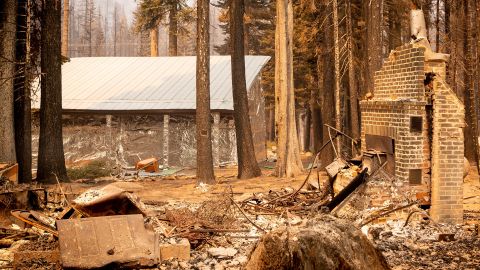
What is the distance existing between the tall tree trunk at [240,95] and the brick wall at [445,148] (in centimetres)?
863

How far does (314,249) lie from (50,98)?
12191 mm

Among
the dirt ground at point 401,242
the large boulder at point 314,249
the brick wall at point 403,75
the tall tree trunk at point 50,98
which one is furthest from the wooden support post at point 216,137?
the large boulder at point 314,249

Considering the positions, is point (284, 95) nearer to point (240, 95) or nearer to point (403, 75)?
point (240, 95)

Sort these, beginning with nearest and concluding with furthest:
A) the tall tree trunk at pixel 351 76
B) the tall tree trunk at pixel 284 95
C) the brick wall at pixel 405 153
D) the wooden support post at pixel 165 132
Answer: the brick wall at pixel 405 153 → the tall tree trunk at pixel 284 95 → the tall tree trunk at pixel 351 76 → the wooden support post at pixel 165 132

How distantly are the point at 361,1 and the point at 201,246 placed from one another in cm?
1594

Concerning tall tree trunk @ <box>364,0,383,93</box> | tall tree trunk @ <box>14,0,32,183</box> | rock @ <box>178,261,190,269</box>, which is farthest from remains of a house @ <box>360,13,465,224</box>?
tall tree trunk @ <box>14,0,32,183</box>

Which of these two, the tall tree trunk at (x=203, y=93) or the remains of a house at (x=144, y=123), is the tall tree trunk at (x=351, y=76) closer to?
the remains of a house at (x=144, y=123)

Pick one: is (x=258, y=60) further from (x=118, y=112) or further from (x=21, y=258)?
(x=21, y=258)

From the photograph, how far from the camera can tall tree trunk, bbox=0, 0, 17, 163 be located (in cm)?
1393

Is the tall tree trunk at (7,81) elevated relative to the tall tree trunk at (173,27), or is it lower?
lower

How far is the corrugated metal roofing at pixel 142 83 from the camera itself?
21.9 metres

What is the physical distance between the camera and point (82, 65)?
27.5 metres

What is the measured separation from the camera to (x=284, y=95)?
1770 centimetres

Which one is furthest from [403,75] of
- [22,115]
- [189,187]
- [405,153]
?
[22,115]
